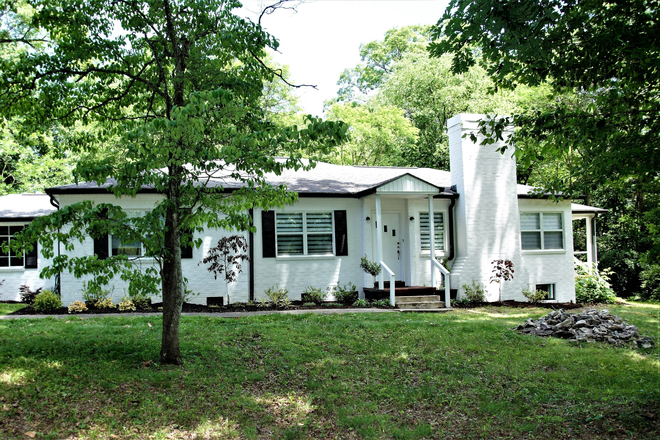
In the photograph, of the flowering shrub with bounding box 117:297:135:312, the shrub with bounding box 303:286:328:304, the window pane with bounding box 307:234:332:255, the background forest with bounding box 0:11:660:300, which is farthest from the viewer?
the background forest with bounding box 0:11:660:300

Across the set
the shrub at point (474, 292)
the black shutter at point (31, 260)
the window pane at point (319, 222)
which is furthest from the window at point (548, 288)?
the black shutter at point (31, 260)

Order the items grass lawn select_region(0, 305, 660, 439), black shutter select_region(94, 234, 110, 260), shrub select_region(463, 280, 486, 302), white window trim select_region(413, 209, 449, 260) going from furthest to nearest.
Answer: white window trim select_region(413, 209, 449, 260)
shrub select_region(463, 280, 486, 302)
black shutter select_region(94, 234, 110, 260)
grass lawn select_region(0, 305, 660, 439)

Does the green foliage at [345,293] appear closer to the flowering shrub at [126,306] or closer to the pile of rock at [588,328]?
the pile of rock at [588,328]

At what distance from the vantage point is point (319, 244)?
13.8m

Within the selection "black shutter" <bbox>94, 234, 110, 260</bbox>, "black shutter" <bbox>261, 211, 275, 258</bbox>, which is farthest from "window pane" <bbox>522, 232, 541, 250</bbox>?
"black shutter" <bbox>94, 234, 110, 260</bbox>

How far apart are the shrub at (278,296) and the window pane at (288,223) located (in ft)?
5.22

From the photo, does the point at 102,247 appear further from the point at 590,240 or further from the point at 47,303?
the point at 590,240

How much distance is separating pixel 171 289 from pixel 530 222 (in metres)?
12.2

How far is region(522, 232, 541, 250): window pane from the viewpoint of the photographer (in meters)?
15.3

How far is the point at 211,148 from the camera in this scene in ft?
18.5

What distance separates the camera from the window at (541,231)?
50.2 feet

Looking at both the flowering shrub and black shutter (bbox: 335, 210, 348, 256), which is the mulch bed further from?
black shutter (bbox: 335, 210, 348, 256)

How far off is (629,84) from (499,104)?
1812 centimetres

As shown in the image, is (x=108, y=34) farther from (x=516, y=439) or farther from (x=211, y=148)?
(x=516, y=439)
